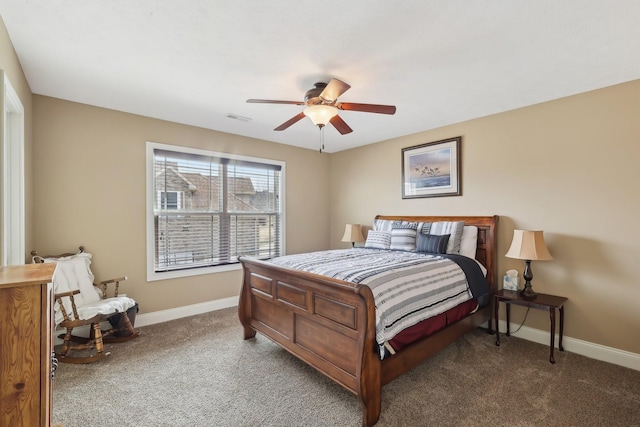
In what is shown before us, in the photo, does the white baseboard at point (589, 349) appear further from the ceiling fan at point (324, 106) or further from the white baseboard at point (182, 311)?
the white baseboard at point (182, 311)

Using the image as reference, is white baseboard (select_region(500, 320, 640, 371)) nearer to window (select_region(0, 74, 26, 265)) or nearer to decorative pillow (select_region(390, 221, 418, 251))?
decorative pillow (select_region(390, 221, 418, 251))

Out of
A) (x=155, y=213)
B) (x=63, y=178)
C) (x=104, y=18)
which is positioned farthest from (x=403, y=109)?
(x=63, y=178)

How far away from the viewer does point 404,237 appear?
376cm

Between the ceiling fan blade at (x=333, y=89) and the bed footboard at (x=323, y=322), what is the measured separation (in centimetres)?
141

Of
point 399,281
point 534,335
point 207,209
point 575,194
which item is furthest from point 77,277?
point 575,194

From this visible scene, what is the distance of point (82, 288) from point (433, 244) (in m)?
3.84

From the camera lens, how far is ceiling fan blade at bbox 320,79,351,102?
215 cm

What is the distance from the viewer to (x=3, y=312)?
42.6 inches

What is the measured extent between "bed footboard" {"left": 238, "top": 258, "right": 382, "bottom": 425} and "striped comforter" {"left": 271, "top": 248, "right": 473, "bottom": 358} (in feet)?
0.36

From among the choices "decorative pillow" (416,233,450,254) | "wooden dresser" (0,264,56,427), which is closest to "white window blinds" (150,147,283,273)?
"decorative pillow" (416,233,450,254)

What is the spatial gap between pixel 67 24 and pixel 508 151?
413 centimetres

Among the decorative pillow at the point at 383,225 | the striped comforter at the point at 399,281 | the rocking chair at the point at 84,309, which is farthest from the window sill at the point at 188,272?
the decorative pillow at the point at 383,225

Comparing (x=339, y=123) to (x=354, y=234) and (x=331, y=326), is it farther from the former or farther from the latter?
(x=354, y=234)

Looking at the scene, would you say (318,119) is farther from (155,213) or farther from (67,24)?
(155,213)
